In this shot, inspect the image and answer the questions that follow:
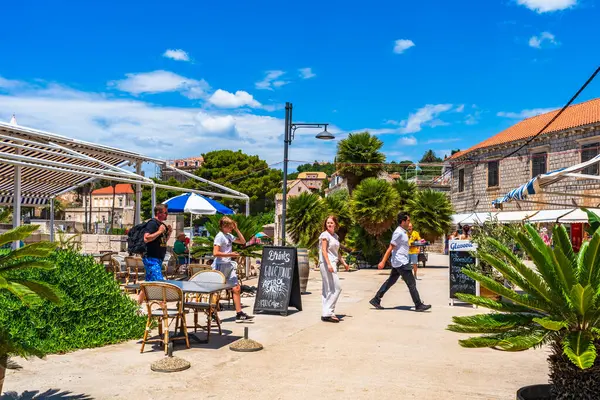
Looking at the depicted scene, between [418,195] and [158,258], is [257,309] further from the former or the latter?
[418,195]

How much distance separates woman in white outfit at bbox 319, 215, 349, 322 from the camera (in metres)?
8.80

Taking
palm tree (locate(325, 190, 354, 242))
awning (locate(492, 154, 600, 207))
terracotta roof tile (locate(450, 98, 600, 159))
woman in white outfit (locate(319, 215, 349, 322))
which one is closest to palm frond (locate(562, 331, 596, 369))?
woman in white outfit (locate(319, 215, 349, 322))

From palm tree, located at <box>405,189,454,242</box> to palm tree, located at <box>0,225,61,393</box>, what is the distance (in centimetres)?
1798

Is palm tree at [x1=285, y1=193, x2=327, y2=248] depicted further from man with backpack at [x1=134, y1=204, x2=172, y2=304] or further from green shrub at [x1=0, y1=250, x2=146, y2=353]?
green shrub at [x1=0, y1=250, x2=146, y2=353]

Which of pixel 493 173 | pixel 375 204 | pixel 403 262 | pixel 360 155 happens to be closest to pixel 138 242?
pixel 403 262

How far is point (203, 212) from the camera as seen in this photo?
1519 cm

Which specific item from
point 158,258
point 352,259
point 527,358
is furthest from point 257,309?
point 352,259

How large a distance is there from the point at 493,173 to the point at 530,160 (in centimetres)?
333

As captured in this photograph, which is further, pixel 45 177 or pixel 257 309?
pixel 45 177

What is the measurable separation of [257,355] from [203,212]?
9.14 m

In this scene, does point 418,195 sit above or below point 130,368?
A: above

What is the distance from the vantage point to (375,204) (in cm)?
2070

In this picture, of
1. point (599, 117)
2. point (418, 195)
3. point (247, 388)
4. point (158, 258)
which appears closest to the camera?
point (247, 388)

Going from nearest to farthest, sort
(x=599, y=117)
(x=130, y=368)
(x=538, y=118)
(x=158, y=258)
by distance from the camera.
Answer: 1. (x=130, y=368)
2. (x=158, y=258)
3. (x=599, y=117)
4. (x=538, y=118)
